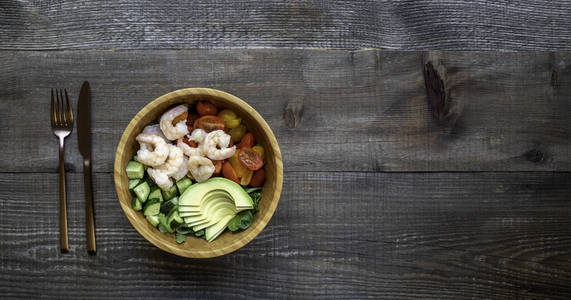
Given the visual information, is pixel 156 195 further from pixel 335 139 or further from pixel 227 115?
pixel 335 139

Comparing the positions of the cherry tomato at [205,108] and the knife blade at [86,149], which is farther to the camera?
the knife blade at [86,149]

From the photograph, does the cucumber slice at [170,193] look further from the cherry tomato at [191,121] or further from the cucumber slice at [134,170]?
the cherry tomato at [191,121]

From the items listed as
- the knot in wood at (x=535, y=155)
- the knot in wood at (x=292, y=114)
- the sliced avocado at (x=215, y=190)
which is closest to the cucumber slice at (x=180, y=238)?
the sliced avocado at (x=215, y=190)

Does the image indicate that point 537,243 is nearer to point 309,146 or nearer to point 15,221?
point 309,146

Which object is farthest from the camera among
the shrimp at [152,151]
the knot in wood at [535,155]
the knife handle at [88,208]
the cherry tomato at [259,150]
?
the knot in wood at [535,155]

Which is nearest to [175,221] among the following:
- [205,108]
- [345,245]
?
[205,108]

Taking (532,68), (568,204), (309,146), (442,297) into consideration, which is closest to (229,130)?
(309,146)
